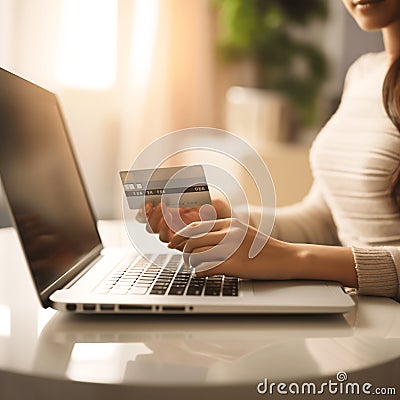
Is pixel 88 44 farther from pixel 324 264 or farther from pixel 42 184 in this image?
pixel 324 264

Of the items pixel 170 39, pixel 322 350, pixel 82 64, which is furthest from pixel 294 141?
pixel 322 350

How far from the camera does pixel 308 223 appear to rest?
113 cm

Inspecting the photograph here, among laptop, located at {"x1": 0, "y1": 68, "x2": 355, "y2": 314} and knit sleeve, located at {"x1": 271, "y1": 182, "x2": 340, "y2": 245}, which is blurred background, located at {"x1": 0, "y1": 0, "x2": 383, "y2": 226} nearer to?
knit sleeve, located at {"x1": 271, "y1": 182, "x2": 340, "y2": 245}

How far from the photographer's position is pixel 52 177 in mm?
815

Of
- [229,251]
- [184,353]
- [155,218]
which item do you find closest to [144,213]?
[155,218]

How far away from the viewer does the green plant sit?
10.3 ft

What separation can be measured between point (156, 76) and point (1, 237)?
7.91ft

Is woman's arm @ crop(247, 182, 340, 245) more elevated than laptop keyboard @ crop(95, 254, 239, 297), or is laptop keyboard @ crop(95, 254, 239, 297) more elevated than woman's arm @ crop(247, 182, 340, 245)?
laptop keyboard @ crop(95, 254, 239, 297)

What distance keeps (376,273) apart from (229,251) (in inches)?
7.1

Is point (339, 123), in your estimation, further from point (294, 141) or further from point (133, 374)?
point (294, 141)

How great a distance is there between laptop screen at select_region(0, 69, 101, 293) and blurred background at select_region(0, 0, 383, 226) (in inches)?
78.7

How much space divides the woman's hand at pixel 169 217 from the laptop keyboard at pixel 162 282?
47 millimetres

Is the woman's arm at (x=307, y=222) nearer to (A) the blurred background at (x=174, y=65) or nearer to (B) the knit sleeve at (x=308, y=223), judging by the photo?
(B) the knit sleeve at (x=308, y=223)

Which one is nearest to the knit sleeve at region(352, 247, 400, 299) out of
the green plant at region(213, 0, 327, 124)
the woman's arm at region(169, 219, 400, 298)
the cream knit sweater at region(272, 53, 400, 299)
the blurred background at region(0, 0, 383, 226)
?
the woman's arm at region(169, 219, 400, 298)
